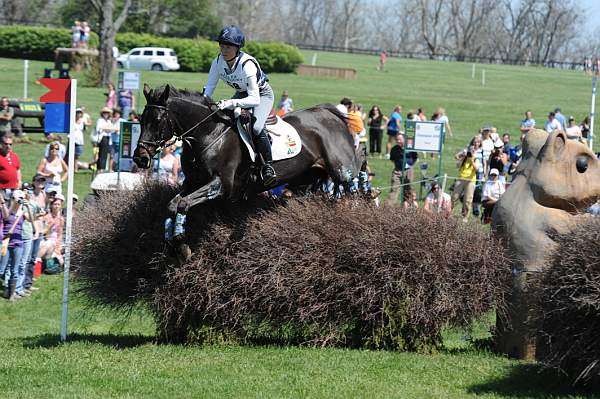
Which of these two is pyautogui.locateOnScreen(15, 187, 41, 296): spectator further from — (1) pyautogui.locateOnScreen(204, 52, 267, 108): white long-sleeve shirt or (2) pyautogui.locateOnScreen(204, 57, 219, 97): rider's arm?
(1) pyautogui.locateOnScreen(204, 52, 267, 108): white long-sleeve shirt

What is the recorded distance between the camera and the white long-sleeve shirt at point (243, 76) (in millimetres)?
10750

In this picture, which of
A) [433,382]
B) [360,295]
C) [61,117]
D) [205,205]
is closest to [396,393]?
[433,382]

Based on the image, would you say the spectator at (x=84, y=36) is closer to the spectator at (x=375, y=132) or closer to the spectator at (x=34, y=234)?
the spectator at (x=375, y=132)

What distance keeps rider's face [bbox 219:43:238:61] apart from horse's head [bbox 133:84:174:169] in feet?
2.65

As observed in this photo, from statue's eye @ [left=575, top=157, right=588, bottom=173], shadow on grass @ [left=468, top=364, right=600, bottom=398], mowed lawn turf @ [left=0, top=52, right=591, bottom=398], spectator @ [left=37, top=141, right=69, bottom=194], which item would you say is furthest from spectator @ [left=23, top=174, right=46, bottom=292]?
statue's eye @ [left=575, top=157, right=588, bottom=173]

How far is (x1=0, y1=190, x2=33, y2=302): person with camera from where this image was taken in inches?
640

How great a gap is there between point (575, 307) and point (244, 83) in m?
4.78

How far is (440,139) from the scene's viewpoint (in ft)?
76.4

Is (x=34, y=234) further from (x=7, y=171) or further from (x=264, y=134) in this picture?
(x=264, y=134)

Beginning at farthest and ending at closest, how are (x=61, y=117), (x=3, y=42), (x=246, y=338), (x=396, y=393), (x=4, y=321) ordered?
(x=3, y=42)
(x=4, y=321)
(x=61, y=117)
(x=246, y=338)
(x=396, y=393)

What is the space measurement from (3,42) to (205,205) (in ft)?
181

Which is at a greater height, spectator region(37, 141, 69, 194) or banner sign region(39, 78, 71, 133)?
banner sign region(39, 78, 71, 133)

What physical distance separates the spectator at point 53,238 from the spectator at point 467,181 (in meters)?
9.43

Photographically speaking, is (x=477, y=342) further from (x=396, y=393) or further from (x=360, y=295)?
(x=396, y=393)
